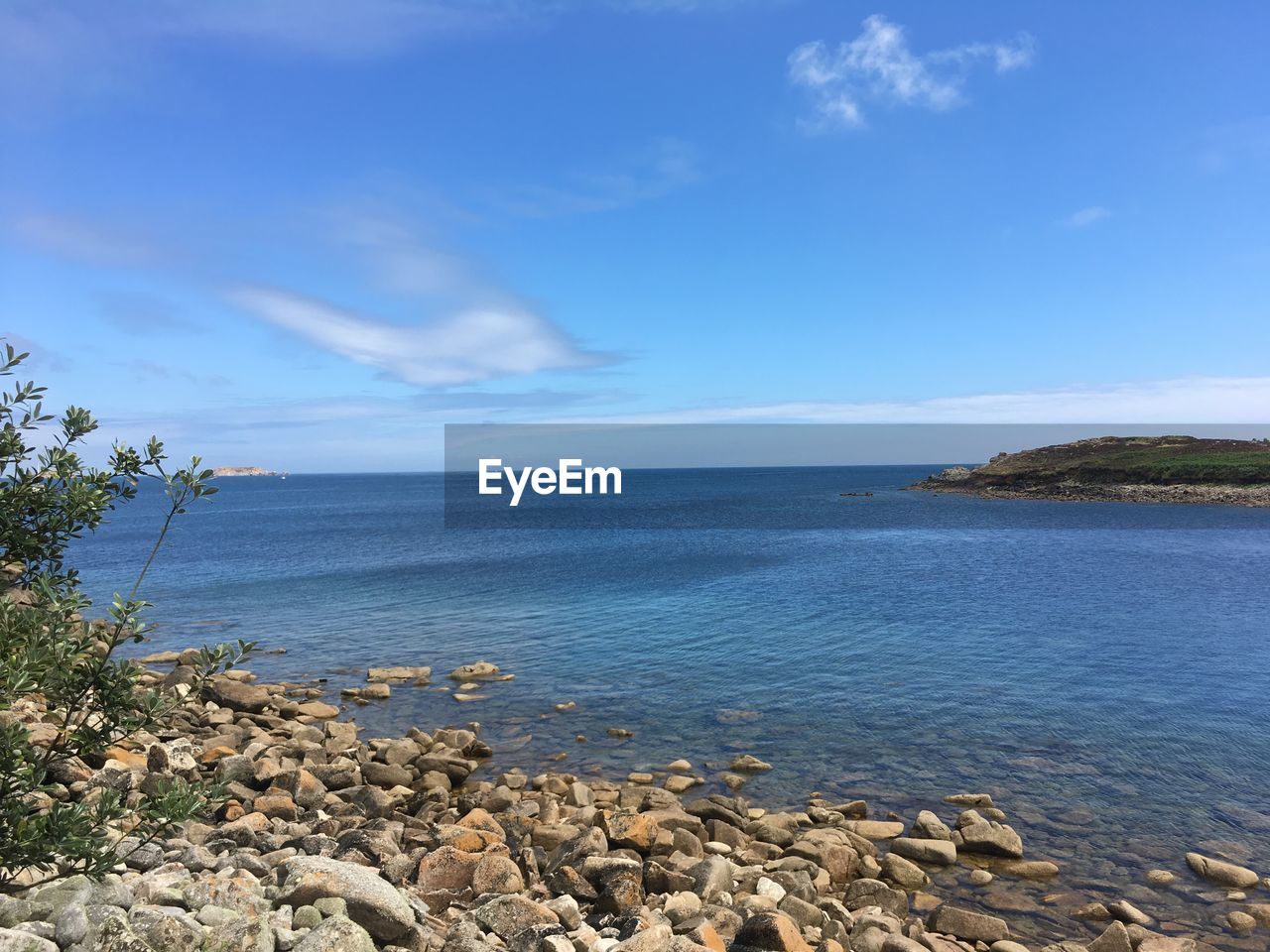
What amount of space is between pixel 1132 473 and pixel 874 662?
127334 mm

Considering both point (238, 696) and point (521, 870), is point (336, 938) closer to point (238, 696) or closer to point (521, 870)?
point (521, 870)

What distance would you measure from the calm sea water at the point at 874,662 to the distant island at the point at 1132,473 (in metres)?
53.9

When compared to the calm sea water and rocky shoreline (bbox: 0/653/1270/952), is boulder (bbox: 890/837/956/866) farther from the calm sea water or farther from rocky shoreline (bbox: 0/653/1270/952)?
the calm sea water

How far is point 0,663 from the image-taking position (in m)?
6.91

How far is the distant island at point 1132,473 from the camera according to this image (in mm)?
117438

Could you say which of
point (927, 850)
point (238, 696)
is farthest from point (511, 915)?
point (238, 696)

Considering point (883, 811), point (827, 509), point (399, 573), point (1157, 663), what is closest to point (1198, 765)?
point (883, 811)

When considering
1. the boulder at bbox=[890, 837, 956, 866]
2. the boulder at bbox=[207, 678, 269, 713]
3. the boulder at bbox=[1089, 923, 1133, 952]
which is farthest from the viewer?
the boulder at bbox=[207, 678, 269, 713]

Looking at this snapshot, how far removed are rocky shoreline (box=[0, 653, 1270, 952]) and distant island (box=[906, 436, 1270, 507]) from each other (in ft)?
395

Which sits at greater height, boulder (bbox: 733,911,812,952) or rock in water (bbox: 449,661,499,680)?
boulder (bbox: 733,911,812,952)

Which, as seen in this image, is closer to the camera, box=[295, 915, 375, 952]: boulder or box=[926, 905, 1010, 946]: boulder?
box=[295, 915, 375, 952]: boulder

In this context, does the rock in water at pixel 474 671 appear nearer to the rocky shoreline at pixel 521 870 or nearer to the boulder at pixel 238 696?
the boulder at pixel 238 696

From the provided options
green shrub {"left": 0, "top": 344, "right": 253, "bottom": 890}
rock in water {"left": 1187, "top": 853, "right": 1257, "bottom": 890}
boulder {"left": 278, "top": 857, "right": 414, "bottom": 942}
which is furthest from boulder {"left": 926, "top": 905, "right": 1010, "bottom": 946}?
green shrub {"left": 0, "top": 344, "right": 253, "bottom": 890}

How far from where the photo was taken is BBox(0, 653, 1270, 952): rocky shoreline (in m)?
9.54
